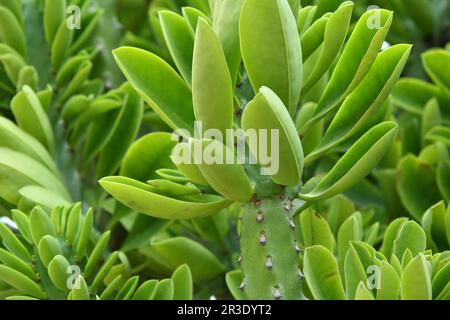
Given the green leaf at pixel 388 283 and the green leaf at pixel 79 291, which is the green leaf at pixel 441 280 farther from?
the green leaf at pixel 79 291

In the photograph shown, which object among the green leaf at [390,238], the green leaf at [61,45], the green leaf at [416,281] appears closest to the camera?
the green leaf at [416,281]

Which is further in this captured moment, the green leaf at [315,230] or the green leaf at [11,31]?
the green leaf at [11,31]

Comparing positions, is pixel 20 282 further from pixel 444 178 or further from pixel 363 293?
pixel 444 178

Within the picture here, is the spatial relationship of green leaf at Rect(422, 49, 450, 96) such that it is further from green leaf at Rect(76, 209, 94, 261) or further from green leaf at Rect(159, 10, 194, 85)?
green leaf at Rect(76, 209, 94, 261)

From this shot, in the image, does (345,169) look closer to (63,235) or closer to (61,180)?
(63,235)

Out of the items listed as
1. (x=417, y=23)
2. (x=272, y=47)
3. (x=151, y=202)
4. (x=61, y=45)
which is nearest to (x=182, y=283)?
(x=151, y=202)

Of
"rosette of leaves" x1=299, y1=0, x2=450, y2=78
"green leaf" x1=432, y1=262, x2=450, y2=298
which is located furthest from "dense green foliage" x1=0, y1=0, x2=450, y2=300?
"rosette of leaves" x1=299, y1=0, x2=450, y2=78

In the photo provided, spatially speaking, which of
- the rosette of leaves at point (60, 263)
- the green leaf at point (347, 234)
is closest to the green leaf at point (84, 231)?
the rosette of leaves at point (60, 263)
